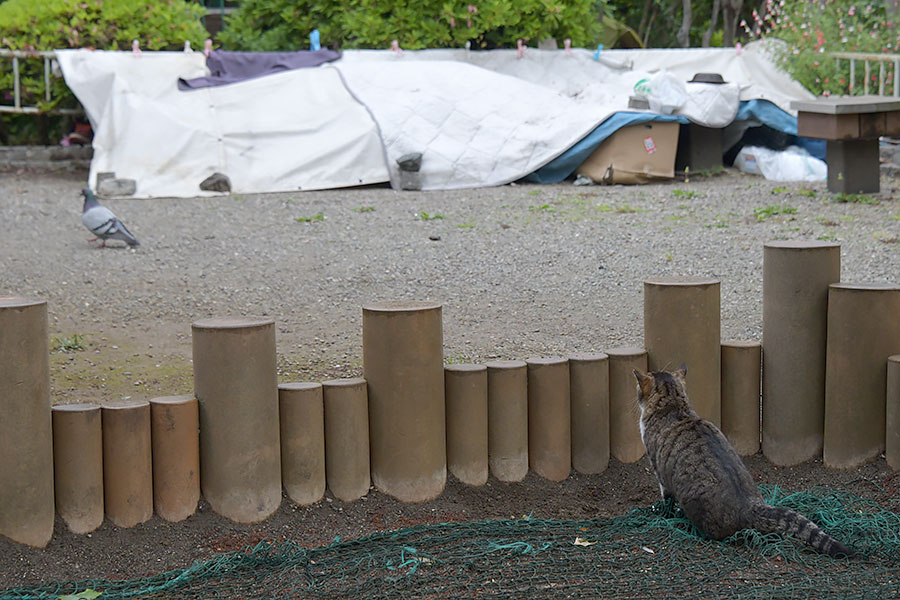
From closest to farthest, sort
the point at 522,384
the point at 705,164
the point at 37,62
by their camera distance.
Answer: the point at 522,384 → the point at 705,164 → the point at 37,62

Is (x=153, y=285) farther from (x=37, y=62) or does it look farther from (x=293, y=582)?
(x=37, y=62)

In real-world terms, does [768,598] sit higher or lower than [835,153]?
lower

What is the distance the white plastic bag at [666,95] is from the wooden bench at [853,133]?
1.56m

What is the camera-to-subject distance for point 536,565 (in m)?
2.79

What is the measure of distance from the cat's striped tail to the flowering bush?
8.46m

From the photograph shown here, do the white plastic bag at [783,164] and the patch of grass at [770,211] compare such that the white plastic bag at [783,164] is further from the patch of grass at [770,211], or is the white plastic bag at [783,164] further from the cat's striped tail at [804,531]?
the cat's striped tail at [804,531]

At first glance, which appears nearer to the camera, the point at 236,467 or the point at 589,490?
the point at 236,467

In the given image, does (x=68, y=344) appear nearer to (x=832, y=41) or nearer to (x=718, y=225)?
(x=718, y=225)

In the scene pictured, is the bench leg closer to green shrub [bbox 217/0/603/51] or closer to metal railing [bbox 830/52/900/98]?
metal railing [bbox 830/52/900/98]

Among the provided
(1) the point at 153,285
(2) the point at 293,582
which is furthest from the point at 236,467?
(1) the point at 153,285

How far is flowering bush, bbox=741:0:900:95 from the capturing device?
10.9 metres

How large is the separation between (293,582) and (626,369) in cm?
136

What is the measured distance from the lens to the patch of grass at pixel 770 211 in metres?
7.77

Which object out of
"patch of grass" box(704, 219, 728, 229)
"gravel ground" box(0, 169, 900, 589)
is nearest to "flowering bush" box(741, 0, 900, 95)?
"gravel ground" box(0, 169, 900, 589)
